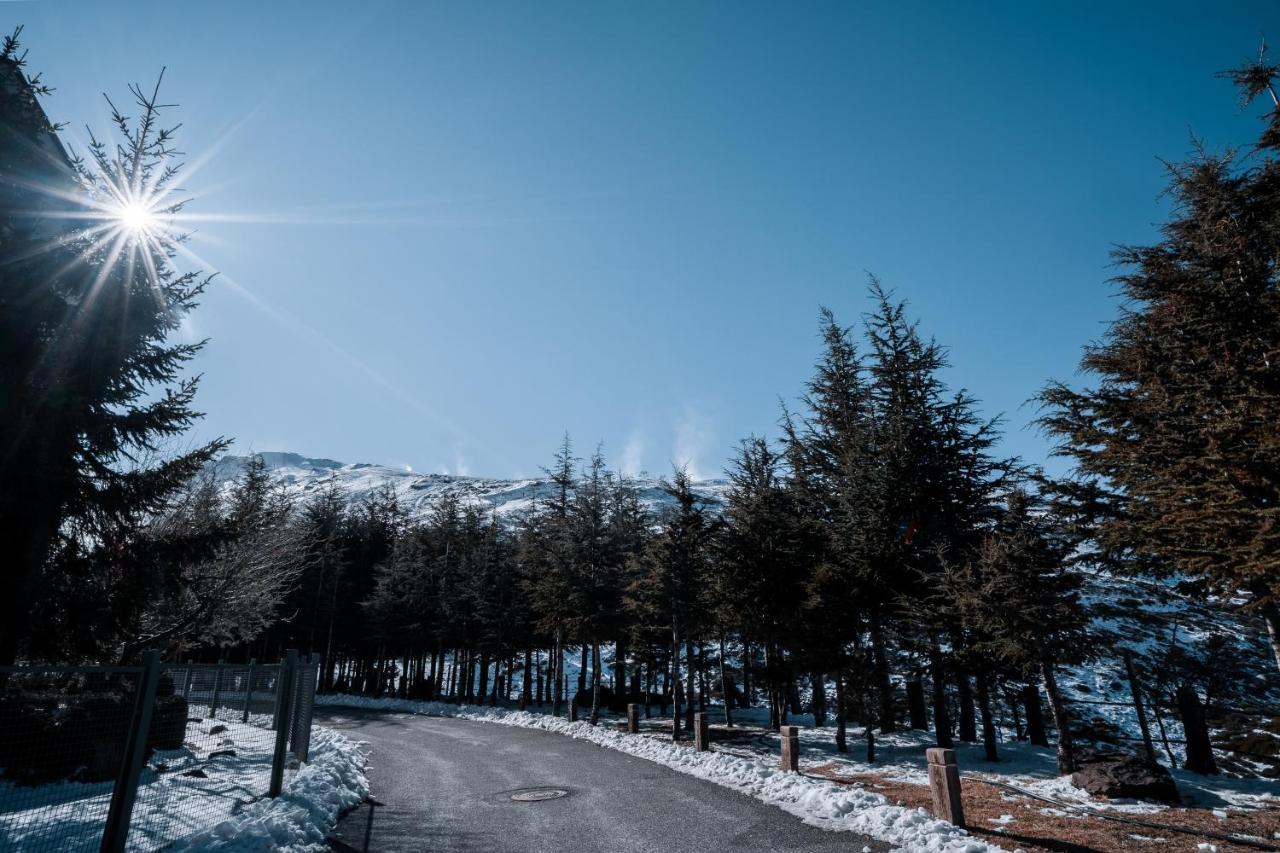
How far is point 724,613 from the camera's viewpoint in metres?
20.8

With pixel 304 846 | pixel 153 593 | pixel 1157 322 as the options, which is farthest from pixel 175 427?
pixel 1157 322

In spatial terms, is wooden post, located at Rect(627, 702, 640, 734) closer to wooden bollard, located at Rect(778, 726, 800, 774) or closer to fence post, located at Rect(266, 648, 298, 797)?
wooden bollard, located at Rect(778, 726, 800, 774)

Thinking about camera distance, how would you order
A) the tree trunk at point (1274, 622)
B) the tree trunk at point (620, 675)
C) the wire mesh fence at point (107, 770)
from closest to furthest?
the wire mesh fence at point (107, 770)
the tree trunk at point (1274, 622)
the tree trunk at point (620, 675)

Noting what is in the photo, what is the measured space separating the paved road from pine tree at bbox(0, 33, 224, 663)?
708cm

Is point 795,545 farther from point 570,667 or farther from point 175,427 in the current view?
point 570,667

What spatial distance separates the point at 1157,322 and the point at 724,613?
14232 mm

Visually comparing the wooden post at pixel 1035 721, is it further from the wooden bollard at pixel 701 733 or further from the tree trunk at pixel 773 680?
the wooden bollard at pixel 701 733

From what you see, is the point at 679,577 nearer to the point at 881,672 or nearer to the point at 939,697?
the point at 881,672

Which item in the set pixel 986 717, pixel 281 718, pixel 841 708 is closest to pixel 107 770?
pixel 281 718

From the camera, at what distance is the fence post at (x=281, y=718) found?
31.9 feet

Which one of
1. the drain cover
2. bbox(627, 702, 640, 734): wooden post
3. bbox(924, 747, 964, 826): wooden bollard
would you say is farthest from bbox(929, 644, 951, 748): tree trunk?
the drain cover

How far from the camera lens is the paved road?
8268mm

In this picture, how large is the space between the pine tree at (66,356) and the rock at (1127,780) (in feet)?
59.4

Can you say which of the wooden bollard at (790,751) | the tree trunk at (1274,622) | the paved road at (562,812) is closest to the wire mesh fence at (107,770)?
the paved road at (562,812)
